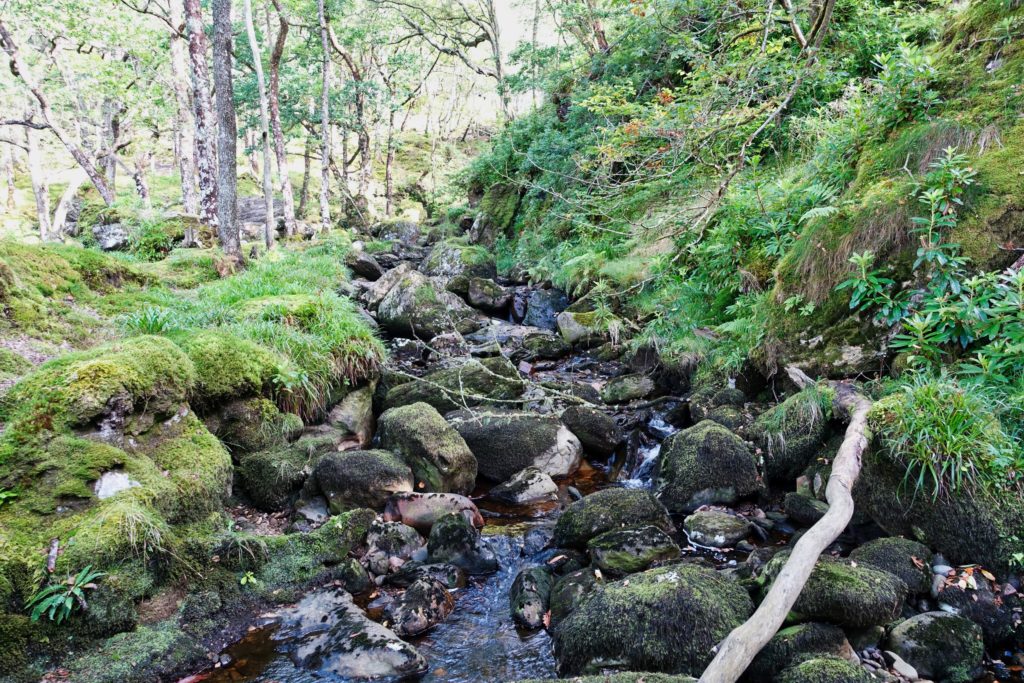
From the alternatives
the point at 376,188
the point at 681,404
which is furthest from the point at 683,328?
the point at 376,188

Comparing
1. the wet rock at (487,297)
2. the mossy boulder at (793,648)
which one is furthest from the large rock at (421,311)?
the mossy boulder at (793,648)

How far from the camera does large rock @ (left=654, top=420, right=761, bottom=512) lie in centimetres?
550

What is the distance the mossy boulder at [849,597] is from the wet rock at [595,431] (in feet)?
11.8

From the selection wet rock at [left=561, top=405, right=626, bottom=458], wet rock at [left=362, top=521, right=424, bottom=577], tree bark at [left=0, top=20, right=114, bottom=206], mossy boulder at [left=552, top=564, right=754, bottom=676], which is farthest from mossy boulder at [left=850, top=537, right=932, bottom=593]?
tree bark at [left=0, top=20, right=114, bottom=206]

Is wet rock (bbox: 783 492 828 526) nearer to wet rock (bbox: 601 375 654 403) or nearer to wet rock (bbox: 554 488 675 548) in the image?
wet rock (bbox: 554 488 675 548)

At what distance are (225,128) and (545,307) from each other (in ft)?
26.0

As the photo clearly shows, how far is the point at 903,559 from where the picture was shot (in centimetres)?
389

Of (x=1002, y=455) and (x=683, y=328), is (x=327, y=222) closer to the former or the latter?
(x=683, y=328)

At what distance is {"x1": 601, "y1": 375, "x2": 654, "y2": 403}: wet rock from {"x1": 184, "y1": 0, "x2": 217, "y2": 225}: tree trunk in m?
10.7

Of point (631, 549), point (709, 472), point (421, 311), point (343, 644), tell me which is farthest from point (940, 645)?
point (421, 311)

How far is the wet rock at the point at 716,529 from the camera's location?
16.1ft

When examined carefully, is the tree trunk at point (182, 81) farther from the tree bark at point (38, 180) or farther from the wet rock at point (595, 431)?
the wet rock at point (595, 431)

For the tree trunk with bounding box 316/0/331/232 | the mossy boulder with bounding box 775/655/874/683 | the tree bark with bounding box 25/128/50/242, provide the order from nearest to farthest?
1. the mossy boulder with bounding box 775/655/874/683
2. the tree bark with bounding box 25/128/50/242
3. the tree trunk with bounding box 316/0/331/232

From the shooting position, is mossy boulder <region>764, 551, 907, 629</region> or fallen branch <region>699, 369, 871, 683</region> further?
mossy boulder <region>764, 551, 907, 629</region>
